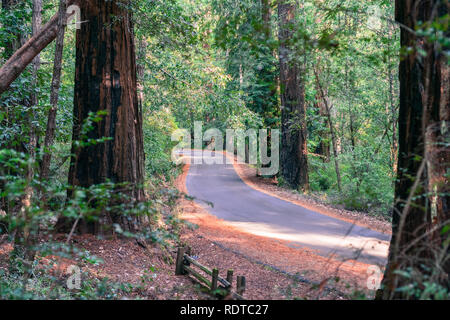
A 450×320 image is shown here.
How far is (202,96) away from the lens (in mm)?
16109

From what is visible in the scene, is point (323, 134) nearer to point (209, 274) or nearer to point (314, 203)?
point (314, 203)

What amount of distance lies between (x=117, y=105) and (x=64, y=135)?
1895 millimetres

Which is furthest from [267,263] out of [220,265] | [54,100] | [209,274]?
[54,100]

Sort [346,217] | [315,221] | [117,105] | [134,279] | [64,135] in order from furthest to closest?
[346,217] → [315,221] → [64,135] → [117,105] → [134,279]

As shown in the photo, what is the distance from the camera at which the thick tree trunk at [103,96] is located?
856 centimetres

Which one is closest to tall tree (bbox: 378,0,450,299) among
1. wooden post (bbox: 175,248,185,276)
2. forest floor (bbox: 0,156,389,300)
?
forest floor (bbox: 0,156,389,300)

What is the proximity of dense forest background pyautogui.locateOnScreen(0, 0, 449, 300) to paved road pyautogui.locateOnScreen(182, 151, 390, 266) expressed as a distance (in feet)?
4.27

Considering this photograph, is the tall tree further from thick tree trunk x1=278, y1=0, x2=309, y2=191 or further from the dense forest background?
thick tree trunk x1=278, y1=0, x2=309, y2=191

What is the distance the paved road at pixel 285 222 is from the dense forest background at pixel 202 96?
1.30 meters

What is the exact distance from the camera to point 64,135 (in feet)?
31.6

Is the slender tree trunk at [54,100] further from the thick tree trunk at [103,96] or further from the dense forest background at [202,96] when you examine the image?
the thick tree trunk at [103,96]
